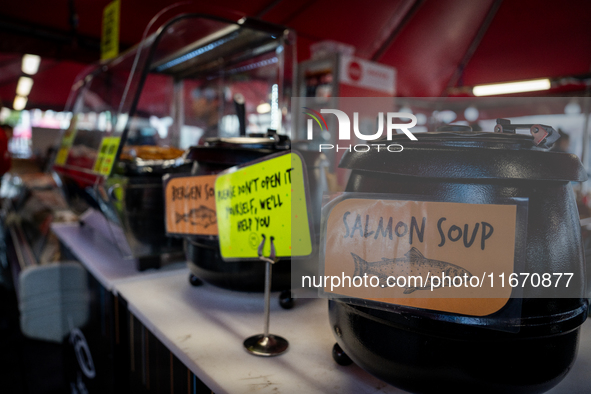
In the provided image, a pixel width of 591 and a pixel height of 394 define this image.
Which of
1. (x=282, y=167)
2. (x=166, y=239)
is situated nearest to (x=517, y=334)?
(x=282, y=167)

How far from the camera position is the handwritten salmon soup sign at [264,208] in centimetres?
62

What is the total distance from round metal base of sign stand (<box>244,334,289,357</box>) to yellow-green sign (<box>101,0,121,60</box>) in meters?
1.93

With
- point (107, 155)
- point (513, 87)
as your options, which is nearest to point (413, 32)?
point (513, 87)

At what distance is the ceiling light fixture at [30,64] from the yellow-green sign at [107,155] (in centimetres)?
686

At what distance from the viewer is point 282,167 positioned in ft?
2.07

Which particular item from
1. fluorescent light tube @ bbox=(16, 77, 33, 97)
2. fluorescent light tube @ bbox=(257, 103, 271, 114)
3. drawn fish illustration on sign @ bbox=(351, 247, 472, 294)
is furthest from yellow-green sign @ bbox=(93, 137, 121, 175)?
fluorescent light tube @ bbox=(16, 77, 33, 97)

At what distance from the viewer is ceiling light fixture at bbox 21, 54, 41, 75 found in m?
6.56

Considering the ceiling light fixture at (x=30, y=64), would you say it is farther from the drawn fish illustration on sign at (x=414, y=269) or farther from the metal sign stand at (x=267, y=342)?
the drawn fish illustration on sign at (x=414, y=269)

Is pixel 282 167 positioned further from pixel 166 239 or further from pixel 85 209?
pixel 85 209

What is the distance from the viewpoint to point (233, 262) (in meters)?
0.84

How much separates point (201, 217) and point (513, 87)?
193 inches

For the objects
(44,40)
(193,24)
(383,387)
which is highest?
(44,40)

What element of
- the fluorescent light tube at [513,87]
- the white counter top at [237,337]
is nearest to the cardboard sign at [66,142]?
the white counter top at [237,337]

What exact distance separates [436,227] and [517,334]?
Result: 0.15m
